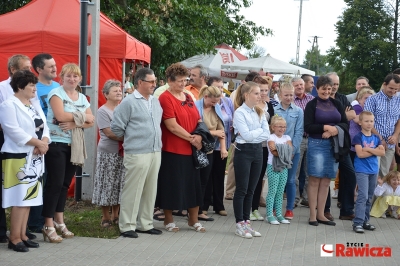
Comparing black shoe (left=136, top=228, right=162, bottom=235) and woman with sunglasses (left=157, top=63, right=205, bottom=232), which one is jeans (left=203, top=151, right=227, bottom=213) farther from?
black shoe (left=136, top=228, right=162, bottom=235)

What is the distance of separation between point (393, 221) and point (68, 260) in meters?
5.10

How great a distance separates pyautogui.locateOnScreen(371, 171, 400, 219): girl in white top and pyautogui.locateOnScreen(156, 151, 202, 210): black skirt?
3178mm

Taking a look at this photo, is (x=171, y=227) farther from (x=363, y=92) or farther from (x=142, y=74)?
(x=363, y=92)

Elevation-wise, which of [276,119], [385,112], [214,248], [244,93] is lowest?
[214,248]

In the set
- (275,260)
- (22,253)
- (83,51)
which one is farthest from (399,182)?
(22,253)

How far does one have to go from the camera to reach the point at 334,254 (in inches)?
276

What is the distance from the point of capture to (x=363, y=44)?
52.8 metres

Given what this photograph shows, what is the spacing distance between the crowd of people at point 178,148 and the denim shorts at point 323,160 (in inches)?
0.5

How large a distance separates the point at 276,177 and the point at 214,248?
6.37ft

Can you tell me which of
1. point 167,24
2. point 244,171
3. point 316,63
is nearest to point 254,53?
point 316,63

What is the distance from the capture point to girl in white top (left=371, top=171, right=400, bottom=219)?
9516 mm

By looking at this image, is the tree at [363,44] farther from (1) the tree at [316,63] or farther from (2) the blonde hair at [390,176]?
(2) the blonde hair at [390,176]

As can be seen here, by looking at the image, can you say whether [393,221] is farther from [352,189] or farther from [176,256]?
[176,256]

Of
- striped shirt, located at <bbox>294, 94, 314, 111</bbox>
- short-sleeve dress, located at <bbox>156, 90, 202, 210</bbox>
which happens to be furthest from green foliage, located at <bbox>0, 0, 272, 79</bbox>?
short-sleeve dress, located at <bbox>156, 90, 202, 210</bbox>
